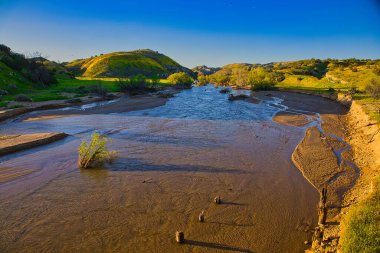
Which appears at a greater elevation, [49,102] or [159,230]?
[49,102]

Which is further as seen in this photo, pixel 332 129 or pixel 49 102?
pixel 49 102

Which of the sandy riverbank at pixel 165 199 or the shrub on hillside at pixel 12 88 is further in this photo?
the shrub on hillside at pixel 12 88

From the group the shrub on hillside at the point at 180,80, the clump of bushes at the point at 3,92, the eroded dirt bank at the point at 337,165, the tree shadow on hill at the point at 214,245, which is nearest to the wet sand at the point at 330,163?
the eroded dirt bank at the point at 337,165

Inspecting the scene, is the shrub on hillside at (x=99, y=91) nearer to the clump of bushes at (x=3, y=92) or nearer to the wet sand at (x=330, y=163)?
the clump of bushes at (x=3, y=92)

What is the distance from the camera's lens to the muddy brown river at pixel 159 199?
9.00m

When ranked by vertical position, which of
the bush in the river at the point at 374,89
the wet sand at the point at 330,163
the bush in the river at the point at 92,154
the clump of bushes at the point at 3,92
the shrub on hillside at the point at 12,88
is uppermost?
the shrub on hillside at the point at 12,88

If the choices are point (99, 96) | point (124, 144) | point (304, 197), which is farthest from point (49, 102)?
point (304, 197)

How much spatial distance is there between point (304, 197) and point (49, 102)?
130 ft

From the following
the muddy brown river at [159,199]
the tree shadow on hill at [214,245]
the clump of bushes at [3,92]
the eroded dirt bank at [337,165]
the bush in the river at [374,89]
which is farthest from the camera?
the clump of bushes at [3,92]

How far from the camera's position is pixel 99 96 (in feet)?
168

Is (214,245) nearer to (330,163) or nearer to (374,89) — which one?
(330,163)

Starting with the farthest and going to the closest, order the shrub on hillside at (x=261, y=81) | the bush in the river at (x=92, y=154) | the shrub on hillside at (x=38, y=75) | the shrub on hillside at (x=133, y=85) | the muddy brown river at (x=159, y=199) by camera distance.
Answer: the shrub on hillside at (x=261, y=81)
the shrub on hillside at (x=133, y=85)
the shrub on hillside at (x=38, y=75)
the bush in the river at (x=92, y=154)
the muddy brown river at (x=159, y=199)

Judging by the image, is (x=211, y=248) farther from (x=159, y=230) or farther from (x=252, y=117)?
(x=252, y=117)

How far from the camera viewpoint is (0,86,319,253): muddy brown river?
29.5ft
